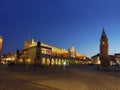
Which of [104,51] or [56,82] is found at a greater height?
[104,51]

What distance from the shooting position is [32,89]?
1298 cm

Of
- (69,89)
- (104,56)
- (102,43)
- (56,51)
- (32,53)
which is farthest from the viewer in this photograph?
(56,51)

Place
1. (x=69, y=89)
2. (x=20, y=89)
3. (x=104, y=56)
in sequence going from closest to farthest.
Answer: (x=20, y=89)
(x=69, y=89)
(x=104, y=56)

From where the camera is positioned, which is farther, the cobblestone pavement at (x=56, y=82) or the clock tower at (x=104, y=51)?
the clock tower at (x=104, y=51)

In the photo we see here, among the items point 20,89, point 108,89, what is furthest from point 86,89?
point 20,89

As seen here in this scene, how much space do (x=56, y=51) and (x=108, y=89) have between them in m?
124

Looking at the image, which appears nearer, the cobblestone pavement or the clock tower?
the cobblestone pavement

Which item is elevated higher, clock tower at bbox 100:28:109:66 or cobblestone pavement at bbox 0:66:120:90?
clock tower at bbox 100:28:109:66

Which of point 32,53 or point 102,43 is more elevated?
point 102,43

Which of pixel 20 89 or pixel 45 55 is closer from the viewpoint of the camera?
pixel 20 89

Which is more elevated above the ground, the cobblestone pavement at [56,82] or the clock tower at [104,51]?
the clock tower at [104,51]

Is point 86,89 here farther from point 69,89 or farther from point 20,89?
point 20,89

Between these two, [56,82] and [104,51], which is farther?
[104,51]

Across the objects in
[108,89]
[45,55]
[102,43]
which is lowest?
[108,89]
